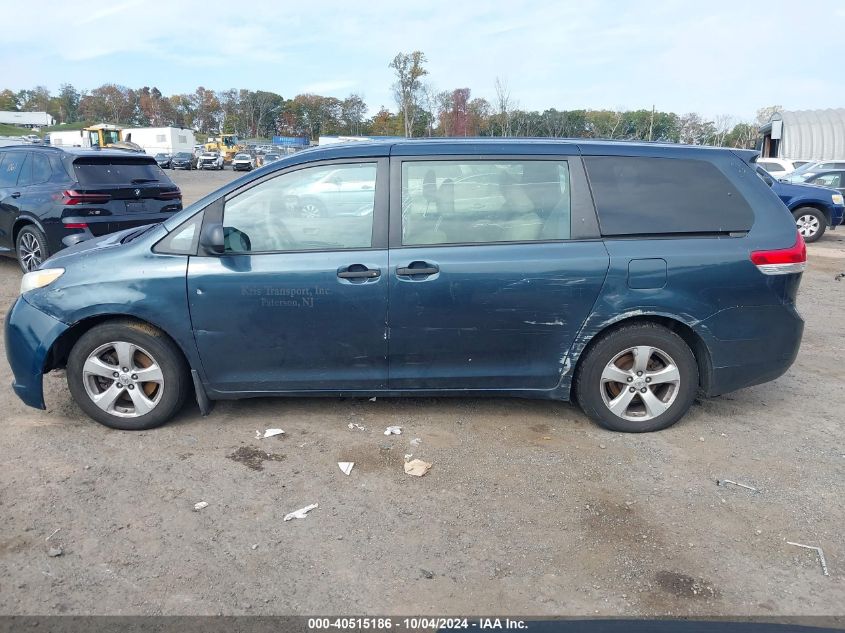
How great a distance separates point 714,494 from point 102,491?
3.28m

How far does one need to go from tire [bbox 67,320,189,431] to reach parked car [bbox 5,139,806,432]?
11 millimetres

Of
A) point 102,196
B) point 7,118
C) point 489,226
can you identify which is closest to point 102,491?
point 489,226

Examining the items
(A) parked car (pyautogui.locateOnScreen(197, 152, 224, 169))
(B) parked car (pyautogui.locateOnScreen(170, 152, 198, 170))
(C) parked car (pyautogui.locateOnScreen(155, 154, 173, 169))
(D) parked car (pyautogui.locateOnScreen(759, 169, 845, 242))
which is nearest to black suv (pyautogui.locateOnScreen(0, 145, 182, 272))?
(D) parked car (pyautogui.locateOnScreen(759, 169, 845, 242))

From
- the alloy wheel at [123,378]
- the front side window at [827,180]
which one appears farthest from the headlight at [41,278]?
the front side window at [827,180]

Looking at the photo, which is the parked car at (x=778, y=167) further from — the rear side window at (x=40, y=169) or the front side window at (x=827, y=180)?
the rear side window at (x=40, y=169)

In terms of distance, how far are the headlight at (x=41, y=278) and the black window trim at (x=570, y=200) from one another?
6.89 ft

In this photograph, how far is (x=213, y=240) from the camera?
12.4 feet

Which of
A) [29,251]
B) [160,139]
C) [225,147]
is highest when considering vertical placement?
[160,139]

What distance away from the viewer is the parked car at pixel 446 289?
390 centimetres

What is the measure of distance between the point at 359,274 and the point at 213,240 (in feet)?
2.85

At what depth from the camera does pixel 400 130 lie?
63.6 metres

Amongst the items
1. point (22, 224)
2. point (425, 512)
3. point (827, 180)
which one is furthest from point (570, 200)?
point (827, 180)

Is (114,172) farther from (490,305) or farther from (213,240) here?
(490,305)

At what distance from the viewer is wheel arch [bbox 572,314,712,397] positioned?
401 centimetres
